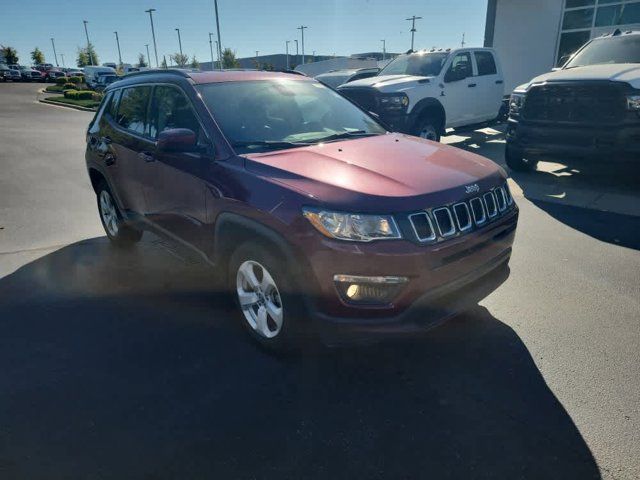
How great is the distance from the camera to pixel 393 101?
882 cm

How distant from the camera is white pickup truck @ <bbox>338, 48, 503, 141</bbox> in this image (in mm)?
8922

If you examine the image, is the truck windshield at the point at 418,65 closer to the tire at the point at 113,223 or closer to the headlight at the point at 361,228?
the tire at the point at 113,223

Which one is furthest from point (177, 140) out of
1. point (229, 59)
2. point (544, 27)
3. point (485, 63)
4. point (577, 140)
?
point (229, 59)

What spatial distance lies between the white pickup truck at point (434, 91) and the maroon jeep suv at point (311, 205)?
489 cm

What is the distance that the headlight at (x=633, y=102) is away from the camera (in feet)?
19.6

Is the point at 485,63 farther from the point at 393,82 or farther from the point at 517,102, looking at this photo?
the point at 517,102

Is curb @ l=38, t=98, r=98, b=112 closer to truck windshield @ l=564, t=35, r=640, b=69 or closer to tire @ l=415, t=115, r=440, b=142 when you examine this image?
tire @ l=415, t=115, r=440, b=142

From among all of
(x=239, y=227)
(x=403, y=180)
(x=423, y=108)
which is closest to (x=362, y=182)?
(x=403, y=180)

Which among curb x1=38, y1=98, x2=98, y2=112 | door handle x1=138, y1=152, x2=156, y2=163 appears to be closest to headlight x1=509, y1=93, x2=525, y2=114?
door handle x1=138, y1=152, x2=156, y2=163

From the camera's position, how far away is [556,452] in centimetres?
229

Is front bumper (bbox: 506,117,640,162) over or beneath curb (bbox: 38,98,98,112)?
over

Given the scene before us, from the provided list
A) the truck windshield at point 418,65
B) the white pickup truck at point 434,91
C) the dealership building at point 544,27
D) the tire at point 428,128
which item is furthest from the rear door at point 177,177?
the dealership building at point 544,27

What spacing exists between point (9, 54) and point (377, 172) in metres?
92.7

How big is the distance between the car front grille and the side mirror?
1615 mm
